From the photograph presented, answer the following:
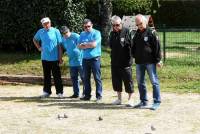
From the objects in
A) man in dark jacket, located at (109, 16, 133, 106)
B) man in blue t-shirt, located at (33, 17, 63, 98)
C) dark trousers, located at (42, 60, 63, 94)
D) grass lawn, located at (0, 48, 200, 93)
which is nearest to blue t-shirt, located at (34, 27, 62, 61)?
man in blue t-shirt, located at (33, 17, 63, 98)

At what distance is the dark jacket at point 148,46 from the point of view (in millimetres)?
10578

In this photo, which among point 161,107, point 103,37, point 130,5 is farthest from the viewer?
point 130,5

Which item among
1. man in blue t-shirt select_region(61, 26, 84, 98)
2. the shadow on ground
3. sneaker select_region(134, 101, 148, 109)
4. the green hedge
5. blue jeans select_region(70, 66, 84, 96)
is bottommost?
the shadow on ground

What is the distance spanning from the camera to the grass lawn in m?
13.9

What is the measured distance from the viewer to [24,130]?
30.1 feet

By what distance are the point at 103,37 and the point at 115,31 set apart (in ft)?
24.9

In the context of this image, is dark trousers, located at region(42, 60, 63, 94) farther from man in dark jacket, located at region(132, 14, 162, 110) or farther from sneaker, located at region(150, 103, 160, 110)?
sneaker, located at region(150, 103, 160, 110)

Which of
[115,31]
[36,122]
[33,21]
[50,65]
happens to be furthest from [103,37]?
[36,122]

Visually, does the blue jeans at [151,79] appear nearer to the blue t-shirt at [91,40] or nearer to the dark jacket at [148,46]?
the dark jacket at [148,46]

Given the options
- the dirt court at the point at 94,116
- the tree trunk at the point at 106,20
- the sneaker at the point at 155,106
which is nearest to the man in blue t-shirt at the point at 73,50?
the dirt court at the point at 94,116

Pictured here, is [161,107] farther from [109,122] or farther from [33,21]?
[33,21]

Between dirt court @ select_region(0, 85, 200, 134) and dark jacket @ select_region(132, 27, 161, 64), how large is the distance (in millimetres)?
958

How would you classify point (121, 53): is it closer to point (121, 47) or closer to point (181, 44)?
point (121, 47)

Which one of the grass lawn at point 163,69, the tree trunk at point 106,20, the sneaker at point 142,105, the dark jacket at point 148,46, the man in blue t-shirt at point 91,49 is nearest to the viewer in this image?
the dark jacket at point 148,46
